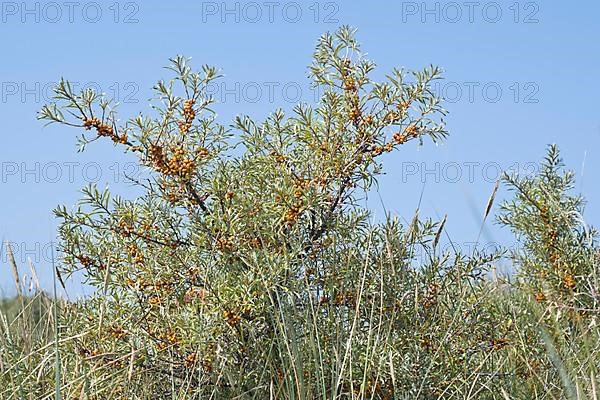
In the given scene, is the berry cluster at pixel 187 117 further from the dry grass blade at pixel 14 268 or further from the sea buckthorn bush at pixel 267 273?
the dry grass blade at pixel 14 268

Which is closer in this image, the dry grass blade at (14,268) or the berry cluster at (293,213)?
the berry cluster at (293,213)

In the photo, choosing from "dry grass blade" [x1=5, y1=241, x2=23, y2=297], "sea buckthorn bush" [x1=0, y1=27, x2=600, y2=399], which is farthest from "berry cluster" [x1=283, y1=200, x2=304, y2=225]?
"dry grass blade" [x1=5, y1=241, x2=23, y2=297]

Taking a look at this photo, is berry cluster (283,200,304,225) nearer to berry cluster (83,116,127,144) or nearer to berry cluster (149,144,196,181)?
berry cluster (149,144,196,181)

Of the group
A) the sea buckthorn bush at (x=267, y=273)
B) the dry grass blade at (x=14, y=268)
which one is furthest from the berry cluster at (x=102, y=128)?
the dry grass blade at (x=14, y=268)

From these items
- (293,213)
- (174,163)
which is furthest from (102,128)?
(293,213)

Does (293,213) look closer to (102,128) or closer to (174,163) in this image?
(174,163)

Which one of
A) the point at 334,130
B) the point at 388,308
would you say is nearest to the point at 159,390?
the point at 388,308

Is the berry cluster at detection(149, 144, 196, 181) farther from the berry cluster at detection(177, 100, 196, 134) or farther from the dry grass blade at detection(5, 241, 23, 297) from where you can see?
the dry grass blade at detection(5, 241, 23, 297)

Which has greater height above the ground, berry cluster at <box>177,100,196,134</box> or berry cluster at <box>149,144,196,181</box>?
berry cluster at <box>177,100,196,134</box>

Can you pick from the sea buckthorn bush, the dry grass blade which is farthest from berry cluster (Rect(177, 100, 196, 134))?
the dry grass blade

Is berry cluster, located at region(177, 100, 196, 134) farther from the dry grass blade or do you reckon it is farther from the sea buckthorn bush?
the dry grass blade

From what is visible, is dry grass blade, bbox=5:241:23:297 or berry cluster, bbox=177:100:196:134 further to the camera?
dry grass blade, bbox=5:241:23:297

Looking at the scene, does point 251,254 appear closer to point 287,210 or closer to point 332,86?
point 287,210

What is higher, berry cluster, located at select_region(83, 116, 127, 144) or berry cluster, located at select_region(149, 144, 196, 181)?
berry cluster, located at select_region(83, 116, 127, 144)
